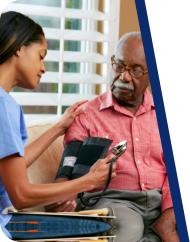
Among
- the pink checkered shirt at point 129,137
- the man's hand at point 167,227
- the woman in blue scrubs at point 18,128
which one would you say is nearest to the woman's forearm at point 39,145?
the pink checkered shirt at point 129,137

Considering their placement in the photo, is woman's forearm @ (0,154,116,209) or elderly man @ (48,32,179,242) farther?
elderly man @ (48,32,179,242)

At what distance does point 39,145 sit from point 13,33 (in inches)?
20.3

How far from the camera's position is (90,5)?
2.27m

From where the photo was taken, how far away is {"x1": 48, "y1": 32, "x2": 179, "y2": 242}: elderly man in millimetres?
1342

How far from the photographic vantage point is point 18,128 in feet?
2.97

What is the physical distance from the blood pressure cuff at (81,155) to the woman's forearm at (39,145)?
8 centimetres

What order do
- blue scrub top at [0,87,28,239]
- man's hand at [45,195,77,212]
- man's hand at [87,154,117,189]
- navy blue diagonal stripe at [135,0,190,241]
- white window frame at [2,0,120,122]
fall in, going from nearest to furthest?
navy blue diagonal stripe at [135,0,190,241] < blue scrub top at [0,87,28,239] < man's hand at [87,154,117,189] < man's hand at [45,195,77,212] < white window frame at [2,0,120,122]

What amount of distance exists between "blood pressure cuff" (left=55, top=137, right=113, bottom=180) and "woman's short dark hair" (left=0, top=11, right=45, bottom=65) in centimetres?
50

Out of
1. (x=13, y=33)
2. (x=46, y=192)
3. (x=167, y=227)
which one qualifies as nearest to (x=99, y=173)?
(x=46, y=192)

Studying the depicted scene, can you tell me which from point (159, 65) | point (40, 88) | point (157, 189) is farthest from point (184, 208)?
point (40, 88)

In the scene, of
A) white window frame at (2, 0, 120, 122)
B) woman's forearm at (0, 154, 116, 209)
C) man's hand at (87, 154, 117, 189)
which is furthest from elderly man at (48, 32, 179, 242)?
white window frame at (2, 0, 120, 122)

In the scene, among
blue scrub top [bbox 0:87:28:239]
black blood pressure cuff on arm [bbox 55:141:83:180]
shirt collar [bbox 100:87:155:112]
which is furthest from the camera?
shirt collar [bbox 100:87:155:112]

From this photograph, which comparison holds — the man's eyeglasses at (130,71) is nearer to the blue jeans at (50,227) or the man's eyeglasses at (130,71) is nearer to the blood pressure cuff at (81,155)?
the blood pressure cuff at (81,155)

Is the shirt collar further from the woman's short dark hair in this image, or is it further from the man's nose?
the woman's short dark hair
